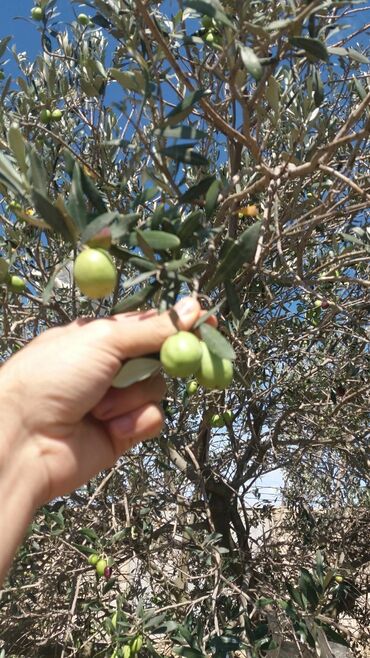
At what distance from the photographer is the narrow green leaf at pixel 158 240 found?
1.24 m

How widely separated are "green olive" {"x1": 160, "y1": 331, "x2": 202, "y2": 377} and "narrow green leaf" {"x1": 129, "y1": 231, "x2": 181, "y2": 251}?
7.9 inches

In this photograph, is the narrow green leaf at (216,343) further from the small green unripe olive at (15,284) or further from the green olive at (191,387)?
the green olive at (191,387)

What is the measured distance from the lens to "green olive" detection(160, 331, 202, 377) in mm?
1172

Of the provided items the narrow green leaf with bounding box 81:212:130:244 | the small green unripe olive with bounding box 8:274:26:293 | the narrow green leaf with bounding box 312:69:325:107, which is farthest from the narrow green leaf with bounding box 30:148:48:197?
the narrow green leaf with bounding box 312:69:325:107

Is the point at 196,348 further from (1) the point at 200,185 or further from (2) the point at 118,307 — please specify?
(1) the point at 200,185

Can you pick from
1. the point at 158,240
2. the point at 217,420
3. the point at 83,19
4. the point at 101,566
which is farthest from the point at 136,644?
the point at 83,19

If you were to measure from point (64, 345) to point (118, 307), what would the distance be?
0.16m

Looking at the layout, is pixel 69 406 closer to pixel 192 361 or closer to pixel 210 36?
pixel 192 361

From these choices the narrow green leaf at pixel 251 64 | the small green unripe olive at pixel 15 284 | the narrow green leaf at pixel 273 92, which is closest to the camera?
the narrow green leaf at pixel 251 64

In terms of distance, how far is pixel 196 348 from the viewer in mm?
1207

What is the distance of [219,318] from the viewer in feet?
8.63

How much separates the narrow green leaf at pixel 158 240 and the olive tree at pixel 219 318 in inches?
18.7

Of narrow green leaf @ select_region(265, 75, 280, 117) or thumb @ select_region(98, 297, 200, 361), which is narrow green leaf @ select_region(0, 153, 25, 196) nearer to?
thumb @ select_region(98, 297, 200, 361)

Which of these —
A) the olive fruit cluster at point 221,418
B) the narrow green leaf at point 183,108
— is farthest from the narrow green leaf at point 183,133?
the olive fruit cluster at point 221,418
